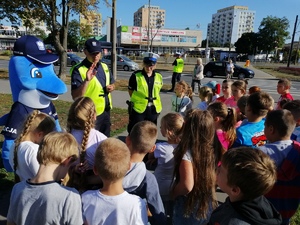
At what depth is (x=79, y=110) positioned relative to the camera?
2391 mm

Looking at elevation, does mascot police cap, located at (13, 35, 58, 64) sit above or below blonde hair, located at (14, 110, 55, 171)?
above

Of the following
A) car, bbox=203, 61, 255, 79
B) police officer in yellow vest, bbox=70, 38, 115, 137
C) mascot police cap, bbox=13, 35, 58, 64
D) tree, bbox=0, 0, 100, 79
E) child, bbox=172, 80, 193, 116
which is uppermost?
tree, bbox=0, 0, 100, 79

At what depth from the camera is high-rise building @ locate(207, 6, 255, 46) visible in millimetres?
155500

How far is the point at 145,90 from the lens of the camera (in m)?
4.26

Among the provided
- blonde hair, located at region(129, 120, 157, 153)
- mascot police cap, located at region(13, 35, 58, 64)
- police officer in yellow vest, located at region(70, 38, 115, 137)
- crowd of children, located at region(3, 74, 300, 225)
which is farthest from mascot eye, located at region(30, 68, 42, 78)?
blonde hair, located at region(129, 120, 157, 153)

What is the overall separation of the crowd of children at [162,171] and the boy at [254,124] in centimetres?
1

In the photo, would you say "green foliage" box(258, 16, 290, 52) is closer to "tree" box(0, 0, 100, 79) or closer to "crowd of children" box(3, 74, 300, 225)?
"tree" box(0, 0, 100, 79)

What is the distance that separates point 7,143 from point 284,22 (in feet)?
231

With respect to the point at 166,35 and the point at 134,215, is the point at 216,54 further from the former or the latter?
the point at 134,215

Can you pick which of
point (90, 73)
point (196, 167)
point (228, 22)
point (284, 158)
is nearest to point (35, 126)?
point (90, 73)

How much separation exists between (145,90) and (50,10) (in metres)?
11.2

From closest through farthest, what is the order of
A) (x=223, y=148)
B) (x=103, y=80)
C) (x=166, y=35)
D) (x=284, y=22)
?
(x=223, y=148), (x=103, y=80), (x=284, y=22), (x=166, y=35)

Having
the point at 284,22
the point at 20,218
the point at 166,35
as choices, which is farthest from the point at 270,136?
the point at 166,35

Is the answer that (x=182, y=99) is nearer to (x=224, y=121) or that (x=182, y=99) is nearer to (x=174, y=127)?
(x=224, y=121)
